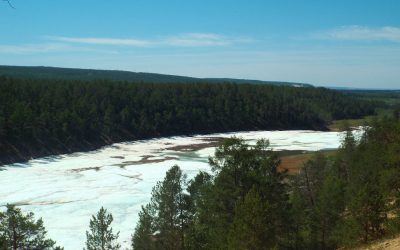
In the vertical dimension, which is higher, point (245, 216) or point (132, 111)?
point (245, 216)

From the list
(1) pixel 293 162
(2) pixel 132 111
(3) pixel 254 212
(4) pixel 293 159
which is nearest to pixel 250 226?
(3) pixel 254 212

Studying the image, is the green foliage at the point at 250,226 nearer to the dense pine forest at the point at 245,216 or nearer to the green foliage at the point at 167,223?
the dense pine forest at the point at 245,216

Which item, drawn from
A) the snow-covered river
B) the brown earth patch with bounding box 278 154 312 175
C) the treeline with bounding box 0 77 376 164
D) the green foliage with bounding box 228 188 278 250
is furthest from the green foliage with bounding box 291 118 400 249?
the treeline with bounding box 0 77 376 164

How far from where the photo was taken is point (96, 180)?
67.2 m

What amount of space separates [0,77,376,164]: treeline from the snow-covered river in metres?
6.23

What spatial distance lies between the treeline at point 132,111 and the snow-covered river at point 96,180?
20.4 ft

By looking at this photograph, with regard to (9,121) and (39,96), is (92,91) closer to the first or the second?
(39,96)

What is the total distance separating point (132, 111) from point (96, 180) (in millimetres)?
64496

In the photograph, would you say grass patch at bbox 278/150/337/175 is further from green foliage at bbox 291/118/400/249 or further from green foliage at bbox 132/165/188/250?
green foliage at bbox 132/165/188/250

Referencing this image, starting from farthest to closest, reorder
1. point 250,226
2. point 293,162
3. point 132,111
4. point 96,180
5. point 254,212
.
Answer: point 132,111, point 293,162, point 96,180, point 250,226, point 254,212

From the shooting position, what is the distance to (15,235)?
1030 inches

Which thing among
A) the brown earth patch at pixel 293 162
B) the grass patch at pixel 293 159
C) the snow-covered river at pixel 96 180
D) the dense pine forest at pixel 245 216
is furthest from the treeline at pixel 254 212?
the brown earth patch at pixel 293 162

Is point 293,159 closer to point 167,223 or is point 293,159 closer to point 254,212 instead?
point 167,223

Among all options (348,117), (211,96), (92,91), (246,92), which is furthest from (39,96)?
(348,117)
